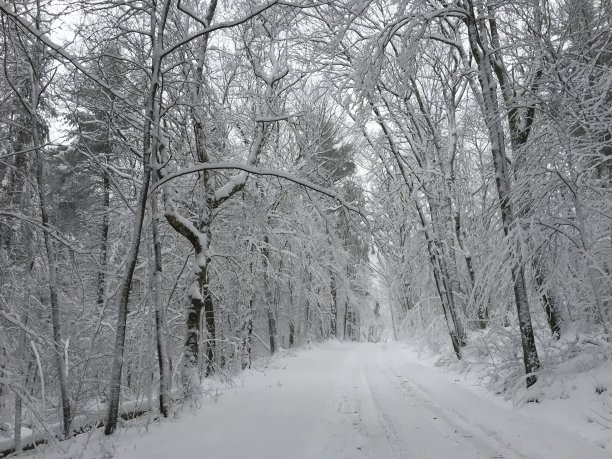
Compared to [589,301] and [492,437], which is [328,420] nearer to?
[492,437]

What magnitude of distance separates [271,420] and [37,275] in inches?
264

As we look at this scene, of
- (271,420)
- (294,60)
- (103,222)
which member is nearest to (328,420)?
(271,420)

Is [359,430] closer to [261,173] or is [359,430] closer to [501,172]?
[261,173]

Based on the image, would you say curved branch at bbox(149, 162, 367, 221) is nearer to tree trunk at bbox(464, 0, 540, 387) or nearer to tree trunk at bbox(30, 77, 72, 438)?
tree trunk at bbox(30, 77, 72, 438)

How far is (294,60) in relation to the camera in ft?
36.6

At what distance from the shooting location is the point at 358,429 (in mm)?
5484

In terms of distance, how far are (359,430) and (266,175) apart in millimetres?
5116

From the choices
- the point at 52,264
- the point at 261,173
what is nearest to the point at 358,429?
the point at 261,173

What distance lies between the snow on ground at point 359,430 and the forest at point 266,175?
740mm

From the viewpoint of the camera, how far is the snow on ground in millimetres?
4488

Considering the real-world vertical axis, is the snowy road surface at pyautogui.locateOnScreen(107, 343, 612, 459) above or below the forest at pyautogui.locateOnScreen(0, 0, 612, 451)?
below

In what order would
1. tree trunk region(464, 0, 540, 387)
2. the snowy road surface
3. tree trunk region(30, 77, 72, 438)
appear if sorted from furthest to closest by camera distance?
tree trunk region(464, 0, 540, 387), tree trunk region(30, 77, 72, 438), the snowy road surface

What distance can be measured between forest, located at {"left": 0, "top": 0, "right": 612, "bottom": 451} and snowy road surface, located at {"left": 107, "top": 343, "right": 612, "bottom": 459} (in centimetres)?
93

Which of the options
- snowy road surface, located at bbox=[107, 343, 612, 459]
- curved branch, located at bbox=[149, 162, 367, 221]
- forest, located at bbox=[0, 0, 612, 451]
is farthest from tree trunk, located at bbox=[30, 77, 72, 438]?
curved branch, located at bbox=[149, 162, 367, 221]
